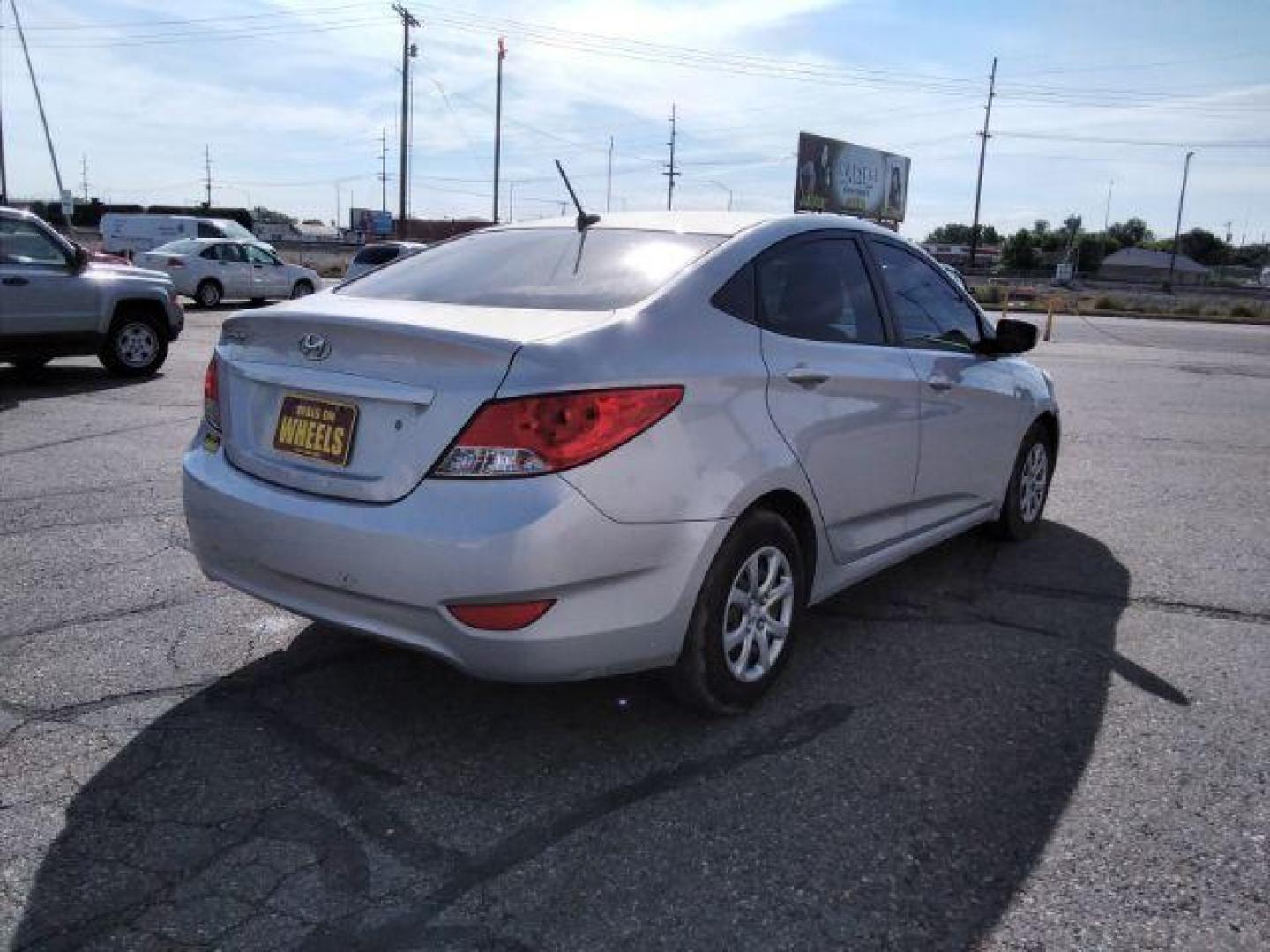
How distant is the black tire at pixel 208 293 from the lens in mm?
23109

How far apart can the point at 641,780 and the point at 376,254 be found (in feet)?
A: 66.6

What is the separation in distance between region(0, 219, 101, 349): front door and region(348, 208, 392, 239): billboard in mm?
83075

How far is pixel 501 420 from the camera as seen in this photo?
2824 millimetres

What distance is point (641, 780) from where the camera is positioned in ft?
10.1

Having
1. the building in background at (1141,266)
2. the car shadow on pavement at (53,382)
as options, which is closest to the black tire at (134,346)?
the car shadow on pavement at (53,382)

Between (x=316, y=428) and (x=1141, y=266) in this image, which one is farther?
(x=1141, y=266)

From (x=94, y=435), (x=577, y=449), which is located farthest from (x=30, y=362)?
(x=577, y=449)

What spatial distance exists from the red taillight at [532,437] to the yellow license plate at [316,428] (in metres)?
0.37

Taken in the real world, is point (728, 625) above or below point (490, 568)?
below

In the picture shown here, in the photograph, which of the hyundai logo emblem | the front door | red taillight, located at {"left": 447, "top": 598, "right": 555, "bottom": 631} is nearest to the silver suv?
the front door

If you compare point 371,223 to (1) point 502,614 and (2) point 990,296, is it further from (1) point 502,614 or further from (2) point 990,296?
(1) point 502,614

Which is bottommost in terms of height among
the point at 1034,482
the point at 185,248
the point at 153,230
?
the point at 1034,482

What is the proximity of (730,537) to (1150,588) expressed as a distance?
287cm

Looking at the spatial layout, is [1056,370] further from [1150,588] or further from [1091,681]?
[1091,681]
